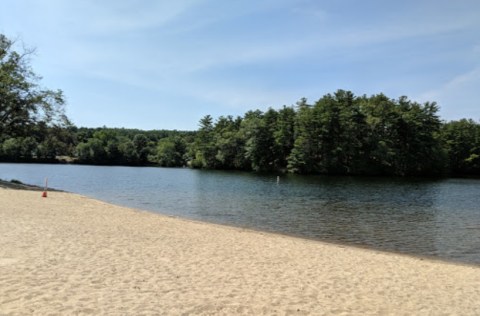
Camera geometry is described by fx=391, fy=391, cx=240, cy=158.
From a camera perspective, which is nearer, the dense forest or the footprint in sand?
the footprint in sand

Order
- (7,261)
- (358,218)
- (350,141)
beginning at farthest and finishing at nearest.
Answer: (350,141) → (358,218) → (7,261)

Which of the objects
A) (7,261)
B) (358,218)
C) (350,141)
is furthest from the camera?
(350,141)

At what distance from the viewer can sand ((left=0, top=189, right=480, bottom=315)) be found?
7.70 m

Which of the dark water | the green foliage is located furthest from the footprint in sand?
the green foliage

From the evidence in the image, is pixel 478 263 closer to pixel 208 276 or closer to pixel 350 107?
pixel 208 276

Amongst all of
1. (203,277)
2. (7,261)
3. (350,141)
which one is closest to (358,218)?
(203,277)

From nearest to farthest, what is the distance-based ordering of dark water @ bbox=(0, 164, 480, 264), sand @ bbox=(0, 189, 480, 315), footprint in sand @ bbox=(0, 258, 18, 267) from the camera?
1. sand @ bbox=(0, 189, 480, 315)
2. footprint in sand @ bbox=(0, 258, 18, 267)
3. dark water @ bbox=(0, 164, 480, 264)

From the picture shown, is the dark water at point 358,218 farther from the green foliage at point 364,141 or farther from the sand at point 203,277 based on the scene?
the green foliage at point 364,141

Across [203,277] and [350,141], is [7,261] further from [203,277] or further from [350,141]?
[350,141]

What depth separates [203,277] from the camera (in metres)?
9.92

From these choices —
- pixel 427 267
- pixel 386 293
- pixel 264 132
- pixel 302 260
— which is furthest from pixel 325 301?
pixel 264 132

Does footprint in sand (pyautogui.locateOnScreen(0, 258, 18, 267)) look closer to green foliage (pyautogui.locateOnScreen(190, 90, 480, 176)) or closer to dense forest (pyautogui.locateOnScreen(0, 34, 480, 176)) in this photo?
dense forest (pyautogui.locateOnScreen(0, 34, 480, 176))

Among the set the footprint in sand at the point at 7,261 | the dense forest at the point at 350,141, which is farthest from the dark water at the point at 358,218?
the dense forest at the point at 350,141

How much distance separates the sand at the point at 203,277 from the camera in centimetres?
770
